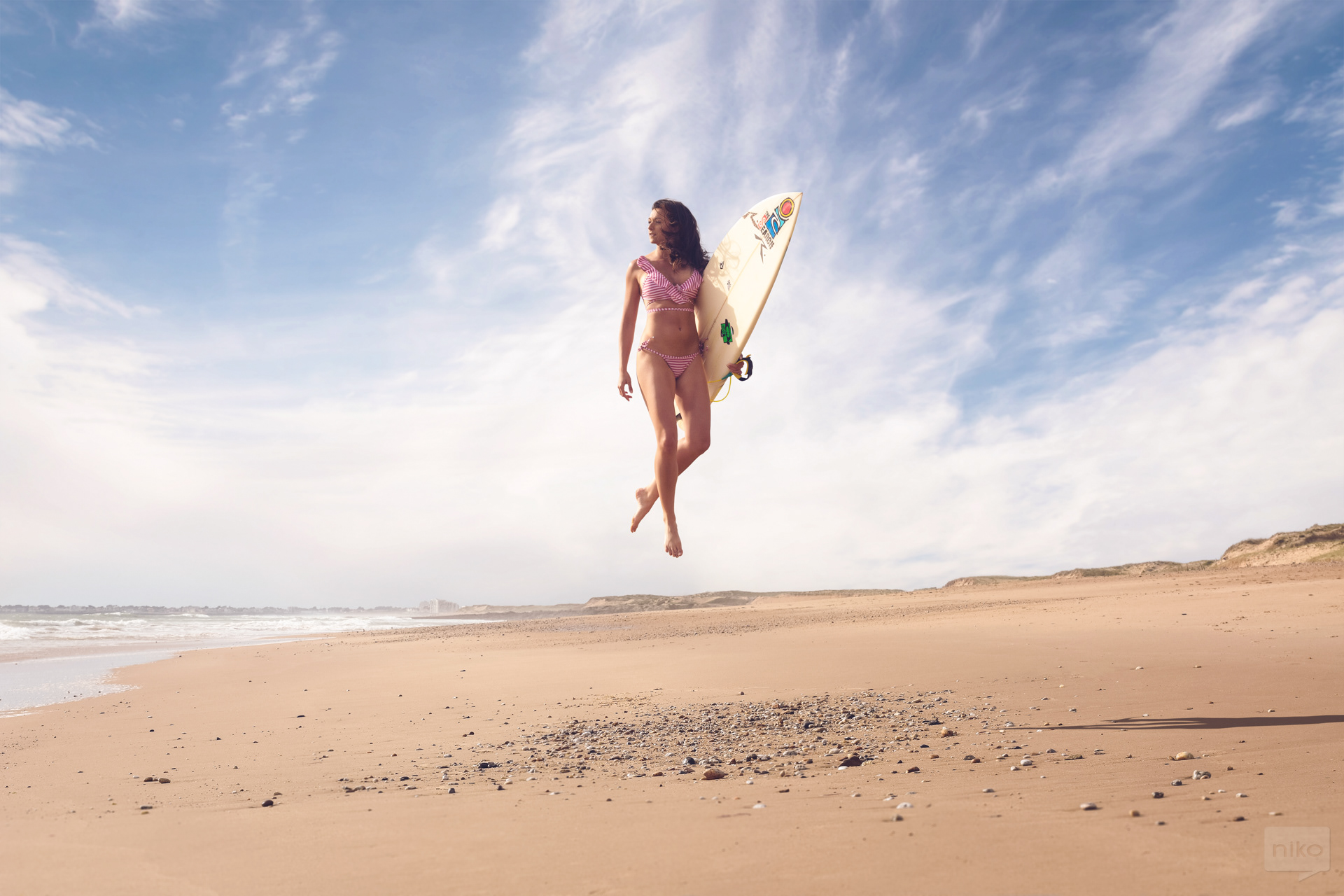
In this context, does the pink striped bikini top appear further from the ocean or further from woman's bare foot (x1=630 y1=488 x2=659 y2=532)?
the ocean

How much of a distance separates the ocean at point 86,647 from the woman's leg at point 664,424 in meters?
8.28

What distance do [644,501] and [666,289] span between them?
158cm

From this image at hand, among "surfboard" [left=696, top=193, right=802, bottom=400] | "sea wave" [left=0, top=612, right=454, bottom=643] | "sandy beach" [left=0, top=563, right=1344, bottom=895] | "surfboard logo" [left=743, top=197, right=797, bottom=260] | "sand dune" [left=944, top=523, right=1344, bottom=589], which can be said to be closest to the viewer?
"sandy beach" [left=0, top=563, right=1344, bottom=895]

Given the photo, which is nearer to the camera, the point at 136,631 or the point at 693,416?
the point at 693,416

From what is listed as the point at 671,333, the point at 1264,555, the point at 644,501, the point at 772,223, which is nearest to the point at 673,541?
the point at 644,501

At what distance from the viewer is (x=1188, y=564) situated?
30453 millimetres

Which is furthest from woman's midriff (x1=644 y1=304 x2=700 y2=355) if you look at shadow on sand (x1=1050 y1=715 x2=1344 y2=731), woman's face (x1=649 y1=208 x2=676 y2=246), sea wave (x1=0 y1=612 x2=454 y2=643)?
sea wave (x1=0 y1=612 x2=454 y2=643)

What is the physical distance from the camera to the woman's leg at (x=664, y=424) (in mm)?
5352

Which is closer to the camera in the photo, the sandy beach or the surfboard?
the sandy beach

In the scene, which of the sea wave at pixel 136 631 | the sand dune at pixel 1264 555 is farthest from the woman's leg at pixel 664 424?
the sand dune at pixel 1264 555

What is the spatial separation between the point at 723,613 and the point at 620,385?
21689 millimetres

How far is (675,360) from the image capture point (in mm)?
5539

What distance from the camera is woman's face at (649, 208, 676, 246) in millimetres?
5703

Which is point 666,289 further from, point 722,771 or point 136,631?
point 136,631
